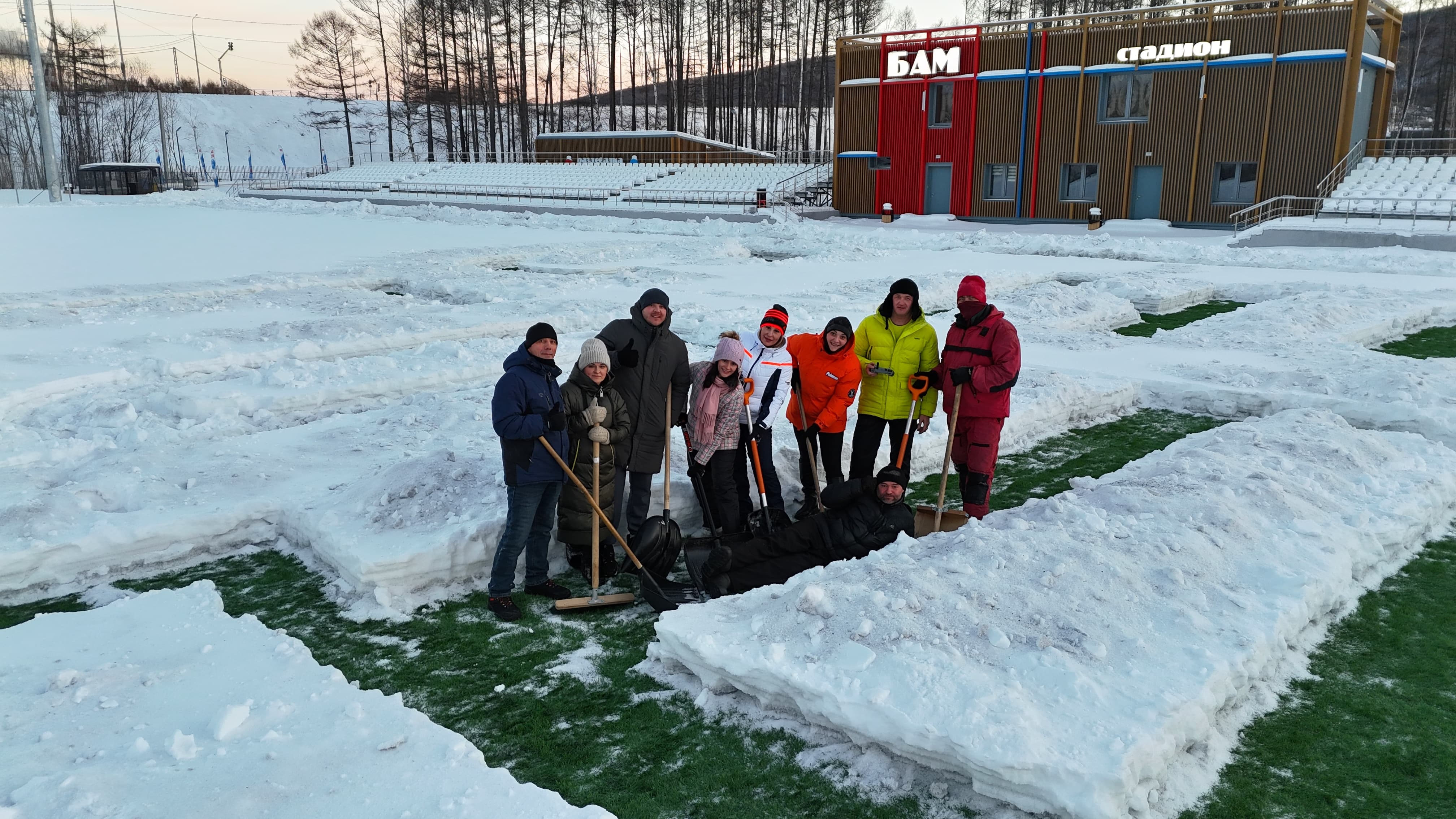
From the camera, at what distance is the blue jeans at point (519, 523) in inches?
198

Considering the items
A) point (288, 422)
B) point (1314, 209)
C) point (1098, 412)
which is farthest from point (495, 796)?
point (1314, 209)

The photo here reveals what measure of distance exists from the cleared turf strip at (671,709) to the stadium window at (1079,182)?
28771 mm

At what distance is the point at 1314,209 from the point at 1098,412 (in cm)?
2060

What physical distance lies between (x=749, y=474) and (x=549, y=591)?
5.59ft

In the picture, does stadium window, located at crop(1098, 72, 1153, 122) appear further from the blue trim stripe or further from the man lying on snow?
the man lying on snow

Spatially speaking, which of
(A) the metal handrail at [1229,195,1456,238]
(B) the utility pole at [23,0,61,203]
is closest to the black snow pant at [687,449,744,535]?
(A) the metal handrail at [1229,195,1456,238]

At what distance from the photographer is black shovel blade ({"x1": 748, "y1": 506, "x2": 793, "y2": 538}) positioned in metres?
6.07

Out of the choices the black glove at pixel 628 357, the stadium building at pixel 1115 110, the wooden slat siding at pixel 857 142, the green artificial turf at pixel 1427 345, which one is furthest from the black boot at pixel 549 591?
the wooden slat siding at pixel 857 142

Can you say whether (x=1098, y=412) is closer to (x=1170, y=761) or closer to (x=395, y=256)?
(x=1170, y=761)

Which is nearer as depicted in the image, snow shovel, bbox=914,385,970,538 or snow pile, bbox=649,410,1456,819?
snow pile, bbox=649,410,1456,819

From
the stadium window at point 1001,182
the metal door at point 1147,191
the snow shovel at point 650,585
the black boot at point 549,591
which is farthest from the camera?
the stadium window at point 1001,182

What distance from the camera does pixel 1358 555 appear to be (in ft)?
17.3

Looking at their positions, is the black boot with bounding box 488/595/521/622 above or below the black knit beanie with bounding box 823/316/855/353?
below

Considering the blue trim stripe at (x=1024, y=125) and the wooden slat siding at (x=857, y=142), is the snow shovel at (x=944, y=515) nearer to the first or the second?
the blue trim stripe at (x=1024, y=125)
